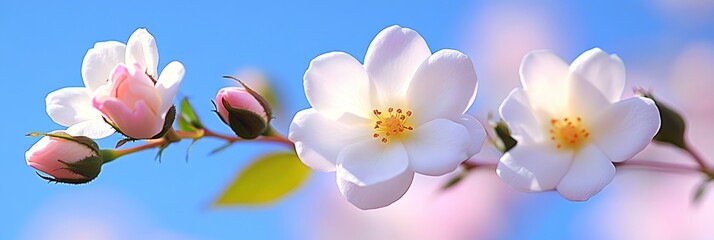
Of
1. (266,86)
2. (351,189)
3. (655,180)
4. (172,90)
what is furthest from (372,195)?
(655,180)

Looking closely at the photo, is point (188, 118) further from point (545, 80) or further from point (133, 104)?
point (545, 80)

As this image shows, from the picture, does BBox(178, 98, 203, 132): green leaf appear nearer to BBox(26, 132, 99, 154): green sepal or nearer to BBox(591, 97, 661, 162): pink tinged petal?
BBox(26, 132, 99, 154): green sepal

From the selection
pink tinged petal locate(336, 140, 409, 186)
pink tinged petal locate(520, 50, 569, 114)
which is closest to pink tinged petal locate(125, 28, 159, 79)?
pink tinged petal locate(336, 140, 409, 186)

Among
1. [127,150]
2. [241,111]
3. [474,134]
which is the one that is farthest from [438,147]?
[127,150]

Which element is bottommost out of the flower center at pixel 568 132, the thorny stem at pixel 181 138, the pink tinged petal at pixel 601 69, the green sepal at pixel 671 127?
the green sepal at pixel 671 127

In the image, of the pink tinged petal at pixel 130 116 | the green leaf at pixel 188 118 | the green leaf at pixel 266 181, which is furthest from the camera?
the green leaf at pixel 266 181

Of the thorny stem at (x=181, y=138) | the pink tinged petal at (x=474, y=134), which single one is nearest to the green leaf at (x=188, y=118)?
the thorny stem at (x=181, y=138)

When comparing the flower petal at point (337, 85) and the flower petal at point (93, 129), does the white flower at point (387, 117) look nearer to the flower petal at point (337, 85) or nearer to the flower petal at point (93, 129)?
the flower petal at point (337, 85)

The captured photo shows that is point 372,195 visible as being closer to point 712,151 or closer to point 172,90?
point 172,90
